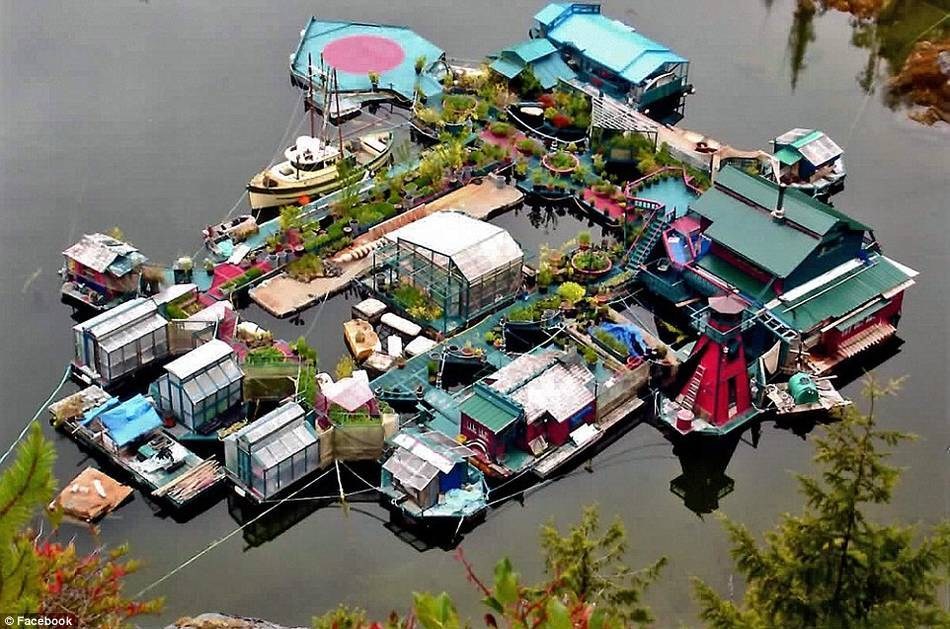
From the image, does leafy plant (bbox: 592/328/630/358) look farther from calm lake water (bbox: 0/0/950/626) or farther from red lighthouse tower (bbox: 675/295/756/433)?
calm lake water (bbox: 0/0/950/626)

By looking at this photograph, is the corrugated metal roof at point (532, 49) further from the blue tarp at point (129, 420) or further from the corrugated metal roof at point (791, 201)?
the blue tarp at point (129, 420)

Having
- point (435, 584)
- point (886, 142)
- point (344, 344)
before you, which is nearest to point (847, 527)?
point (435, 584)

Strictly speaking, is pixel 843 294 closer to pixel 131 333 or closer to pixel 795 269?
pixel 795 269

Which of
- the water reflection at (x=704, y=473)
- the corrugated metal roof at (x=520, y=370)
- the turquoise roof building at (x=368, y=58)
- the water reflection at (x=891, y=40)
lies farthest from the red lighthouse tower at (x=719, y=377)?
the water reflection at (x=891, y=40)

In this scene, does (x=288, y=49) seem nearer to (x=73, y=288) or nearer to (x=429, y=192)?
(x=429, y=192)

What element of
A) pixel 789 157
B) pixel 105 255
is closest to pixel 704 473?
pixel 789 157

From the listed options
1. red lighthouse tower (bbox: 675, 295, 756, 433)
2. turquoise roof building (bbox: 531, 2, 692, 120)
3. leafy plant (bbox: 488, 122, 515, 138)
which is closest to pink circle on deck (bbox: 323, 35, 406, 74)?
turquoise roof building (bbox: 531, 2, 692, 120)

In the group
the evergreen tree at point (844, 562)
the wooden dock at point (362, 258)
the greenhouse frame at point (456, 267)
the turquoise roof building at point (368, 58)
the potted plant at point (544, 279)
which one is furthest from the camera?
the turquoise roof building at point (368, 58)
